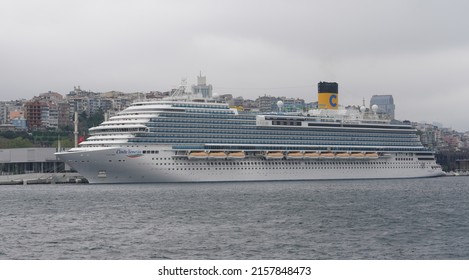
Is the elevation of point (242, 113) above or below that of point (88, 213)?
above

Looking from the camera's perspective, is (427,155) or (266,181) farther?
(427,155)

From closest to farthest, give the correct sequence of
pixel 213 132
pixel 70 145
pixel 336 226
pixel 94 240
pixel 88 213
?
pixel 94 240, pixel 336 226, pixel 88 213, pixel 213 132, pixel 70 145

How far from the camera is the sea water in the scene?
2972 centimetres

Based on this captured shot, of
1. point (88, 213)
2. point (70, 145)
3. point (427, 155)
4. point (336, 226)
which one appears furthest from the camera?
point (70, 145)

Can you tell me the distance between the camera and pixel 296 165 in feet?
276

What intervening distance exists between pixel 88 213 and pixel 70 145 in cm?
7920

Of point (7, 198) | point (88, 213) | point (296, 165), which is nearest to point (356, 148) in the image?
point (296, 165)

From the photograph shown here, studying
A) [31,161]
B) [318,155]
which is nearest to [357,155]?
[318,155]

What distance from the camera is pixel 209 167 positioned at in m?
77.1

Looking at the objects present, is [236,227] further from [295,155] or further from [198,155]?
[295,155]

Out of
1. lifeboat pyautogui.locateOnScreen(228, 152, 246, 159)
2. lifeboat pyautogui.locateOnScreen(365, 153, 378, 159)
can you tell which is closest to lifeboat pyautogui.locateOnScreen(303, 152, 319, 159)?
lifeboat pyautogui.locateOnScreen(365, 153, 378, 159)

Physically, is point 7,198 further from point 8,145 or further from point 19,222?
point 8,145

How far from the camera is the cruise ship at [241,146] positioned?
7275cm

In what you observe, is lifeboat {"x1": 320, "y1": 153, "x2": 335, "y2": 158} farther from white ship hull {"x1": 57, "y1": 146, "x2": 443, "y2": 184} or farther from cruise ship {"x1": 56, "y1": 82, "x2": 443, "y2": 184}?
white ship hull {"x1": 57, "y1": 146, "x2": 443, "y2": 184}
